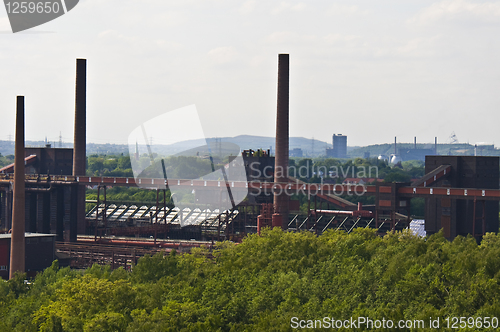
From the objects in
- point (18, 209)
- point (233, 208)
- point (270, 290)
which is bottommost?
point (270, 290)

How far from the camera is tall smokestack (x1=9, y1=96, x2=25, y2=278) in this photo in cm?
4950

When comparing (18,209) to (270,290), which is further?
(18,209)

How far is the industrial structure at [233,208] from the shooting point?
52.8 metres

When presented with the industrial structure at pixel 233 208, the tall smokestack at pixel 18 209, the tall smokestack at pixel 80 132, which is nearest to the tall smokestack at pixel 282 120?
the industrial structure at pixel 233 208

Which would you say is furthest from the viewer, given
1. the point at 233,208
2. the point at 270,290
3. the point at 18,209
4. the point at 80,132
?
the point at 80,132

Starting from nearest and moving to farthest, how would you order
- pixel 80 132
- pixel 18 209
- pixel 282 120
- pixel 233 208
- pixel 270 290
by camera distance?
pixel 270 290
pixel 18 209
pixel 282 120
pixel 233 208
pixel 80 132

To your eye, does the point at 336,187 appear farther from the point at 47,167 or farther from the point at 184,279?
the point at 47,167

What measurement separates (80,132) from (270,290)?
43.2 meters

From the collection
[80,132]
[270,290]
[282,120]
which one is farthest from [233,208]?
[270,290]

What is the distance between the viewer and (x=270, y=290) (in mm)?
33250

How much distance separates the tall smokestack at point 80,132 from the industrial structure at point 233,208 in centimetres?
10

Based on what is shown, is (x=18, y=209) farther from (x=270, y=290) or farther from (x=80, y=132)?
(x=270, y=290)

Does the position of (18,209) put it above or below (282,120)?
below

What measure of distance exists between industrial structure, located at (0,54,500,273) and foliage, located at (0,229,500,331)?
903 cm
